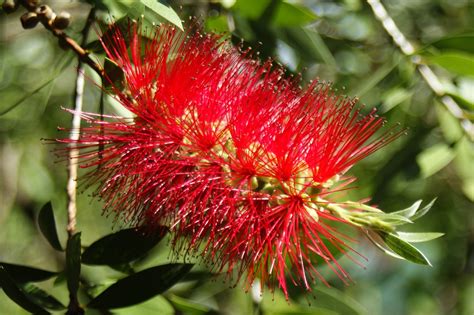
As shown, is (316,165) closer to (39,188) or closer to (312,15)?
(312,15)

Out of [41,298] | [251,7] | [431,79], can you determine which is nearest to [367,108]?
[431,79]

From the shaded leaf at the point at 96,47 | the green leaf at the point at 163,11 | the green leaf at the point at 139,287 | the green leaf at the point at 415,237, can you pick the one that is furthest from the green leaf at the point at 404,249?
the shaded leaf at the point at 96,47

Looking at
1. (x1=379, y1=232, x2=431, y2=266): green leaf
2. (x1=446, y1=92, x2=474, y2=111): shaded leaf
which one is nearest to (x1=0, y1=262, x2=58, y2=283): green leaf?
(x1=379, y1=232, x2=431, y2=266): green leaf

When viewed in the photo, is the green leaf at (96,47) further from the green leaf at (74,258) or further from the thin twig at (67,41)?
the green leaf at (74,258)

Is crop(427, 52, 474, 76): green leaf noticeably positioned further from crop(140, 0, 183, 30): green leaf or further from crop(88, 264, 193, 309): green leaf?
crop(88, 264, 193, 309): green leaf

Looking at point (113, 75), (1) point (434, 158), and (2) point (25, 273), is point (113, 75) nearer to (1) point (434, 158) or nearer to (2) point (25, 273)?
(2) point (25, 273)

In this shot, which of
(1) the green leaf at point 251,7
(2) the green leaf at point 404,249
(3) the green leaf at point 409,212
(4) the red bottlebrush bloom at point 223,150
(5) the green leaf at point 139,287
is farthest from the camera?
(1) the green leaf at point 251,7

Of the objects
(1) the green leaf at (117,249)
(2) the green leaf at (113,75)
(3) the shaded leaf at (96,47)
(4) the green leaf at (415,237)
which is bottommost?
(1) the green leaf at (117,249)
